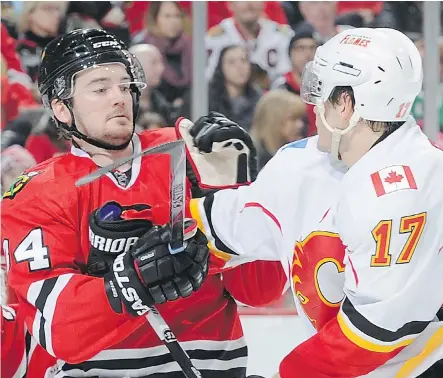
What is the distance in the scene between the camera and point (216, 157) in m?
1.93

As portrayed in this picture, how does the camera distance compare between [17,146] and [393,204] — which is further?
[17,146]

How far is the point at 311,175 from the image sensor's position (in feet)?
5.61

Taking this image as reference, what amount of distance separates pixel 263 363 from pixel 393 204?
0.86 meters

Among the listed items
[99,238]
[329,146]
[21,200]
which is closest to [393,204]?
[329,146]

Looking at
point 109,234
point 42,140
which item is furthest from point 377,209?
point 42,140

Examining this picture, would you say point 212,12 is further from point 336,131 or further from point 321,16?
point 336,131

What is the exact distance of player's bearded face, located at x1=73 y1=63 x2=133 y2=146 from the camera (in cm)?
183

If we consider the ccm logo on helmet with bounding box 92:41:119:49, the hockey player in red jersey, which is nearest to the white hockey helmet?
the hockey player in red jersey

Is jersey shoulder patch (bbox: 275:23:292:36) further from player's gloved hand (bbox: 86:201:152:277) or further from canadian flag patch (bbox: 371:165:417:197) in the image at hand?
canadian flag patch (bbox: 371:165:417:197)

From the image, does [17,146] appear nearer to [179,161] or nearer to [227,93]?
[227,93]

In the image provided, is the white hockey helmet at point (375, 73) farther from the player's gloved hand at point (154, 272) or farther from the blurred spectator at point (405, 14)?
the blurred spectator at point (405, 14)

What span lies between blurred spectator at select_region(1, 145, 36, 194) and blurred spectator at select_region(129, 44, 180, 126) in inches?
19.6

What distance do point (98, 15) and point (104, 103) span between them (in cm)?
222

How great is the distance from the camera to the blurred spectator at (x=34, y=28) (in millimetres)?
3873
